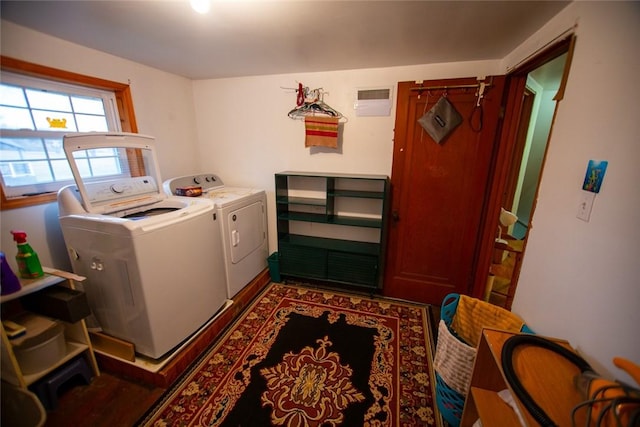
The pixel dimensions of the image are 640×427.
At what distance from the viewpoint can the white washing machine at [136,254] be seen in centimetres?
149

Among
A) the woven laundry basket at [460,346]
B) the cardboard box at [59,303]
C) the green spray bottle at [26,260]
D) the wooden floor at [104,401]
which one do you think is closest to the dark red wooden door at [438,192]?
the woven laundry basket at [460,346]

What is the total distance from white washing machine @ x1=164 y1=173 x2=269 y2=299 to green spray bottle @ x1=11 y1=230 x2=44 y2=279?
1.02m

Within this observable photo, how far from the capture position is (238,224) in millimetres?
2332

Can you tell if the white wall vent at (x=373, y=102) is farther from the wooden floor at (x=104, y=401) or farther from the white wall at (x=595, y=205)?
the wooden floor at (x=104, y=401)

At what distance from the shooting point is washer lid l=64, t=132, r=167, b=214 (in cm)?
157

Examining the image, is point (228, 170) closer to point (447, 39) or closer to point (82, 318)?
point (82, 318)

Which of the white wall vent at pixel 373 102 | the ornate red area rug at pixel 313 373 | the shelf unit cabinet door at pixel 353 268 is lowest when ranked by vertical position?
the ornate red area rug at pixel 313 373

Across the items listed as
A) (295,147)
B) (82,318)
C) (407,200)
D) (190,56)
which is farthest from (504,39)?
(82,318)

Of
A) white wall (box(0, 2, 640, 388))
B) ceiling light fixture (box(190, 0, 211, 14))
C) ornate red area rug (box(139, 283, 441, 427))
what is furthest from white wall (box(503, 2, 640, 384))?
ceiling light fixture (box(190, 0, 211, 14))

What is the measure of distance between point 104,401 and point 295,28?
265 cm

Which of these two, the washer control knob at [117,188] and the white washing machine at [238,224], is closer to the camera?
the washer control knob at [117,188]

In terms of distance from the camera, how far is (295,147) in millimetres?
2703

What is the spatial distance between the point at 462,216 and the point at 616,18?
154cm

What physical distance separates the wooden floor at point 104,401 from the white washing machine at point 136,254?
8.5 inches
